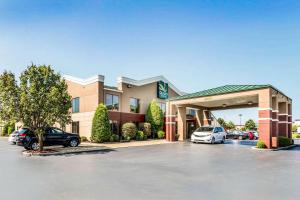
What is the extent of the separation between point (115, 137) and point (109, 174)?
56.0 feet

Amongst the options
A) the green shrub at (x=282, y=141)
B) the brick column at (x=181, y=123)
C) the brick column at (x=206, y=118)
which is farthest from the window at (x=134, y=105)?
the green shrub at (x=282, y=141)

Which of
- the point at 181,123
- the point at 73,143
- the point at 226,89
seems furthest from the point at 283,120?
the point at 73,143

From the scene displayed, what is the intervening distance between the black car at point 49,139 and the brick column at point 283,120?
61.5 feet

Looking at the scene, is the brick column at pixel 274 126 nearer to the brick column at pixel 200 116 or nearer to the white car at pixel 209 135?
the white car at pixel 209 135

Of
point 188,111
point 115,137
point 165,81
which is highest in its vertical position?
point 165,81

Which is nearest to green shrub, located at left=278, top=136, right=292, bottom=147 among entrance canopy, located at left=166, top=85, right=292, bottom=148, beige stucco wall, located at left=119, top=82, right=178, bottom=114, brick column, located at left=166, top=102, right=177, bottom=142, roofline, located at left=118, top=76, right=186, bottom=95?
entrance canopy, located at left=166, top=85, right=292, bottom=148

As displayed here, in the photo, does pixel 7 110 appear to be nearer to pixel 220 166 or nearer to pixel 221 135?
pixel 220 166

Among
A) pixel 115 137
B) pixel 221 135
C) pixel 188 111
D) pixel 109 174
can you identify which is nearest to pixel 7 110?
pixel 109 174

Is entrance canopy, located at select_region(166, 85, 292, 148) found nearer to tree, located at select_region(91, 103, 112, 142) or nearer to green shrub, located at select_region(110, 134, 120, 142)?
green shrub, located at select_region(110, 134, 120, 142)

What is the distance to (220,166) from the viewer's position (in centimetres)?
1072

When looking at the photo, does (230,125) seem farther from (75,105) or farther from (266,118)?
(266,118)

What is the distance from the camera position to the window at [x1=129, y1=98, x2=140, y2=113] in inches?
1202

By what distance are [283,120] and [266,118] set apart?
23.6ft

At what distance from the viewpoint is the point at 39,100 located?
15641 millimetres
